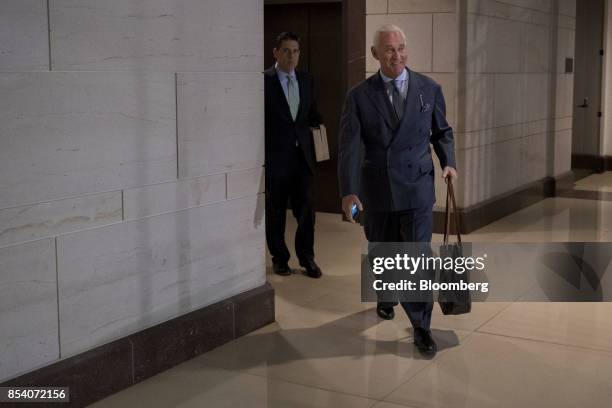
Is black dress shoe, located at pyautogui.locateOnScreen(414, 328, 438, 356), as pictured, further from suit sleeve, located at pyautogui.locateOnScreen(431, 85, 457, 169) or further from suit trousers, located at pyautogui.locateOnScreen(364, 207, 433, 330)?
suit sleeve, located at pyautogui.locateOnScreen(431, 85, 457, 169)

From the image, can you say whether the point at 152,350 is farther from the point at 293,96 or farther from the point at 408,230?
the point at 293,96

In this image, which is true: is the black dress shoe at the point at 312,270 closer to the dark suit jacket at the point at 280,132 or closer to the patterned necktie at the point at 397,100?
the dark suit jacket at the point at 280,132

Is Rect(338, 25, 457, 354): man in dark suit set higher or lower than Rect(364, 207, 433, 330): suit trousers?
higher

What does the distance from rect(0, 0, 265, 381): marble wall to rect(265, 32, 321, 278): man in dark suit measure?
1.33m

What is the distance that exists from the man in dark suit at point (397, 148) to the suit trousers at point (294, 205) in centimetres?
173

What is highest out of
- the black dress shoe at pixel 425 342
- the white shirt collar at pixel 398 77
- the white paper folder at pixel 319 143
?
the white shirt collar at pixel 398 77

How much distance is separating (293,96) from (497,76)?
3671 millimetres

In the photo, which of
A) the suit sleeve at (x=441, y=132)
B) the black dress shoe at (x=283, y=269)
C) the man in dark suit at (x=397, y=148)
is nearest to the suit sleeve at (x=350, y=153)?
the man in dark suit at (x=397, y=148)

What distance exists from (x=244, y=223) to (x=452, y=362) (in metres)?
1.67

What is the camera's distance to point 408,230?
5.86 m

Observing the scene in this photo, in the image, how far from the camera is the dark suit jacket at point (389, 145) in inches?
228

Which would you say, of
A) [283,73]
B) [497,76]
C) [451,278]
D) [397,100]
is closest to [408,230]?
[451,278]

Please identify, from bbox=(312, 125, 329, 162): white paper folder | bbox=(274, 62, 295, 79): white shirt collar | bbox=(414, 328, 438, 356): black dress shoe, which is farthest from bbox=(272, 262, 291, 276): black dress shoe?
bbox=(414, 328, 438, 356): black dress shoe

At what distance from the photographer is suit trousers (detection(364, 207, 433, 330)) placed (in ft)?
19.0
